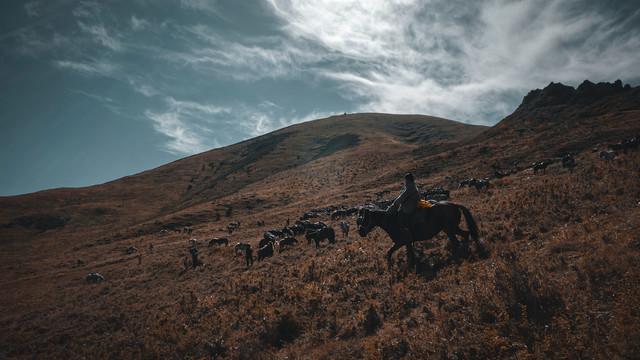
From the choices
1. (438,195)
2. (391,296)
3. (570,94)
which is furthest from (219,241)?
(570,94)

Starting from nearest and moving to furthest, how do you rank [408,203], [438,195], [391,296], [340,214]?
[391,296], [408,203], [438,195], [340,214]

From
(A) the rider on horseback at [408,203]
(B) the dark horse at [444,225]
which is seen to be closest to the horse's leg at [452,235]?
(B) the dark horse at [444,225]

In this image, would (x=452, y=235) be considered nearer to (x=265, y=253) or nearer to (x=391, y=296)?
(x=391, y=296)

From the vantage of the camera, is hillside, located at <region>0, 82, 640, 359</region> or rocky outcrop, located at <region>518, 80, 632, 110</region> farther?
rocky outcrop, located at <region>518, 80, 632, 110</region>

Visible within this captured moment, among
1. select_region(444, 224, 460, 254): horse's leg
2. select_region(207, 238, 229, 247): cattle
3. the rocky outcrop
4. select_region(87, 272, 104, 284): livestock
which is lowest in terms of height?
select_region(87, 272, 104, 284): livestock

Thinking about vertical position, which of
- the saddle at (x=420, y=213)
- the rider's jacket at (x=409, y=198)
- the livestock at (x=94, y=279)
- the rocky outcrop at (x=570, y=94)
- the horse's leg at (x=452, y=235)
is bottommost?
the livestock at (x=94, y=279)

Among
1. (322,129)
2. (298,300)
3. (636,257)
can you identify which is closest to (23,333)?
(298,300)

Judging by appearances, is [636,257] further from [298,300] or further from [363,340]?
[298,300]

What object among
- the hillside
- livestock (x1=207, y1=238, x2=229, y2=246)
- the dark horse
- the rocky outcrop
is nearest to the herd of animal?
livestock (x1=207, y1=238, x2=229, y2=246)

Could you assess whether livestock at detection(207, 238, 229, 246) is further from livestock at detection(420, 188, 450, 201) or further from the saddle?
the saddle

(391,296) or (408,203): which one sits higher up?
(408,203)

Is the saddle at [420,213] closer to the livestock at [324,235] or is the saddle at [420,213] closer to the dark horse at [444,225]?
the dark horse at [444,225]

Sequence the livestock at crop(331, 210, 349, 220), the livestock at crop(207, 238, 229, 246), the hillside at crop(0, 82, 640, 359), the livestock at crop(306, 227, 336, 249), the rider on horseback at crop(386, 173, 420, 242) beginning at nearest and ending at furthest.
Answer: the hillside at crop(0, 82, 640, 359) < the rider on horseback at crop(386, 173, 420, 242) < the livestock at crop(306, 227, 336, 249) < the livestock at crop(207, 238, 229, 246) < the livestock at crop(331, 210, 349, 220)

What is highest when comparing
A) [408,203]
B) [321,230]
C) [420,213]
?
[408,203]
